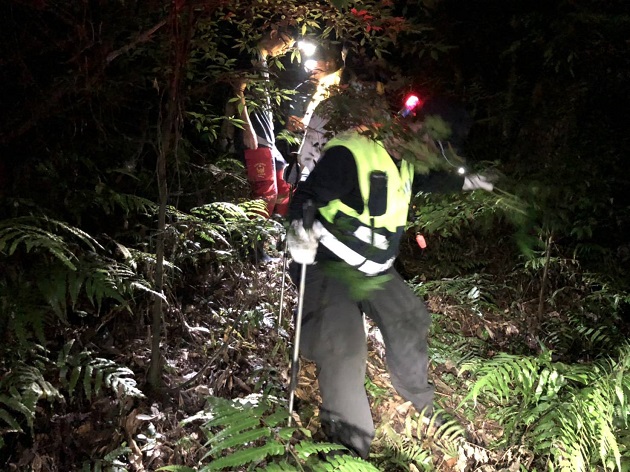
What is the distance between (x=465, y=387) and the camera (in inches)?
159

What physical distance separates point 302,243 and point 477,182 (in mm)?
1420

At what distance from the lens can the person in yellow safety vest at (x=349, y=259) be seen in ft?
9.80

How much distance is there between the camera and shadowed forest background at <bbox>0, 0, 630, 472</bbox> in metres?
2.45

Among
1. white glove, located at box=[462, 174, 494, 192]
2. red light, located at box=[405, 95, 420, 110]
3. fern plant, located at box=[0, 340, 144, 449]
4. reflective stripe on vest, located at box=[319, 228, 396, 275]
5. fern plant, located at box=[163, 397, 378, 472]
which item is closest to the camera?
fern plant, located at box=[163, 397, 378, 472]

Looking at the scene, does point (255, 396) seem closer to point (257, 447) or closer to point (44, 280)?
point (257, 447)

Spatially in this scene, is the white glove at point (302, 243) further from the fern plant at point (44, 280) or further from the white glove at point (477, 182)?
the white glove at point (477, 182)

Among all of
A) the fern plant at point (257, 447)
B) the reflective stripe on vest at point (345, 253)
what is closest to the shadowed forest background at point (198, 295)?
the fern plant at point (257, 447)

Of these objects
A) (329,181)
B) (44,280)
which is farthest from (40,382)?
(329,181)

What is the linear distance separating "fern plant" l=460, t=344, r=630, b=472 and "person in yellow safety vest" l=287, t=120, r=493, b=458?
2.31 feet

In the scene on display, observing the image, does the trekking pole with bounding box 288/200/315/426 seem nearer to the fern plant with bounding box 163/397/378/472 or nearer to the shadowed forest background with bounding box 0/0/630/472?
the shadowed forest background with bounding box 0/0/630/472

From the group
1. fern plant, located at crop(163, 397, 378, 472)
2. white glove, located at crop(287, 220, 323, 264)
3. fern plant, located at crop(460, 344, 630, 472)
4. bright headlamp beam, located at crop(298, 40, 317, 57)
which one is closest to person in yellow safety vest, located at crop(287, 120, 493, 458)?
white glove, located at crop(287, 220, 323, 264)

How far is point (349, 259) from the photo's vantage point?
311cm

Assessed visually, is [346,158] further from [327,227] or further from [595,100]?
[595,100]

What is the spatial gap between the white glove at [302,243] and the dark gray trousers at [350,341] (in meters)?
0.31
